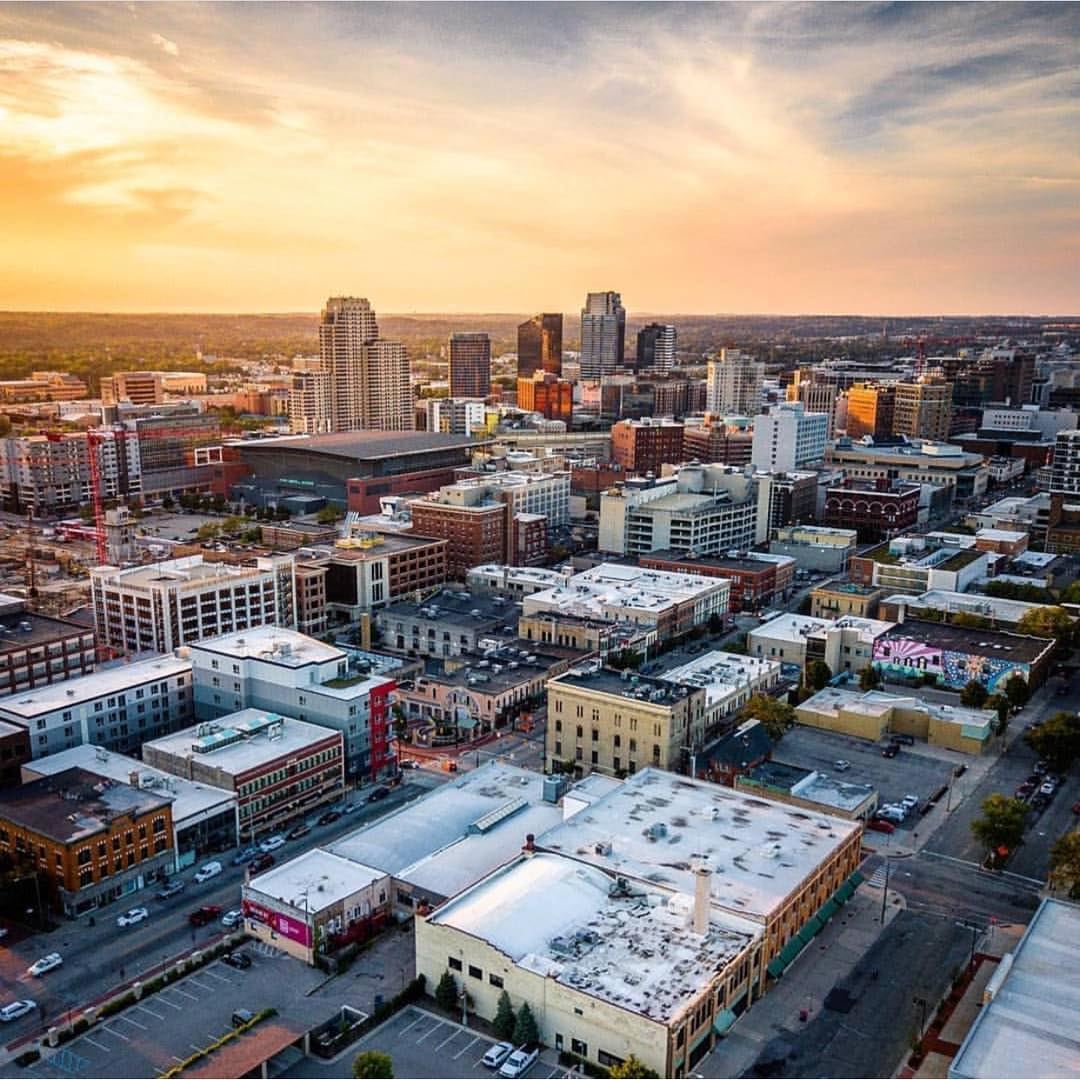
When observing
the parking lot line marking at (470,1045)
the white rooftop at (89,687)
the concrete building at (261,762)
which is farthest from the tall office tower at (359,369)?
the parking lot line marking at (470,1045)

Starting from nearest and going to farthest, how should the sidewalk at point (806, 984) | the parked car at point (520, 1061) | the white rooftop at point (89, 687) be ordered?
the parked car at point (520, 1061)
the sidewalk at point (806, 984)
the white rooftop at point (89, 687)

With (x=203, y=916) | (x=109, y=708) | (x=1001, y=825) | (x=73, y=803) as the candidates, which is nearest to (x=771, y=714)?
(x=1001, y=825)

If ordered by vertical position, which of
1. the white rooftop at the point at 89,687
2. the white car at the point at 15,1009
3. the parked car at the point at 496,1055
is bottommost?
the white car at the point at 15,1009

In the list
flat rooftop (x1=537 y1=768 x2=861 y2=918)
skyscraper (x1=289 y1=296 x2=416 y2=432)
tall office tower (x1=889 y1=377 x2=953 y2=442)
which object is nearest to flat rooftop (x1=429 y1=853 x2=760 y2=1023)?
flat rooftop (x1=537 y1=768 x2=861 y2=918)

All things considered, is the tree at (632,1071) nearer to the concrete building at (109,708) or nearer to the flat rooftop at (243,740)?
the flat rooftop at (243,740)

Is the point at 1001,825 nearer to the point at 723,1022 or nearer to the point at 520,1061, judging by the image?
the point at 723,1022

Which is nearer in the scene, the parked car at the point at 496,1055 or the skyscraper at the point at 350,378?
the parked car at the point at 496,1055
